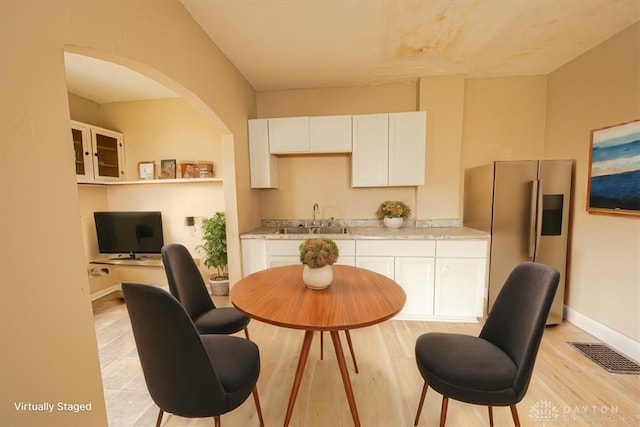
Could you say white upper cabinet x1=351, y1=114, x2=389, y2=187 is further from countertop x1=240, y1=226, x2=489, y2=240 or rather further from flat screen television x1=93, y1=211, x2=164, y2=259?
flat screen television x1=93, y1=211, x2=164, y2=259

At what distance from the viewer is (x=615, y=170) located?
7.02 feet

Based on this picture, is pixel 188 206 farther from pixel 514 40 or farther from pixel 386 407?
pixel 514 40

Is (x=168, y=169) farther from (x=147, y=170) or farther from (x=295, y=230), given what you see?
(x=295, y=230)

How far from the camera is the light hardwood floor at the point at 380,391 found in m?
1.52

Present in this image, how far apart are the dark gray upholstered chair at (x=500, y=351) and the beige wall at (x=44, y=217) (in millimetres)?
1614

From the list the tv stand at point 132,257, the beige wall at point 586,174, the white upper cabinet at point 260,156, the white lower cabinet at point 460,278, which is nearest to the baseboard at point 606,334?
the beige wall at point 586,174

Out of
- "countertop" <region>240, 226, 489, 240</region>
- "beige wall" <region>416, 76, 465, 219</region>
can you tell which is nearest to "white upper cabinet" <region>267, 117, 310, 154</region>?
"countertop" <region>240, 226, 489, 240</region>

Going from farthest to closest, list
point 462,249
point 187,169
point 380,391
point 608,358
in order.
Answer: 1. point 187,169
2. point 462,249
3. point 608,358
4. point 380,391

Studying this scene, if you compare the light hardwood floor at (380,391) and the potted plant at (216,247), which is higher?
the potted plant at (216,247)

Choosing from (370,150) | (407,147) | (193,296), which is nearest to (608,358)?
(407,147)

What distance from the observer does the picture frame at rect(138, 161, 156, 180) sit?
3.49 meters

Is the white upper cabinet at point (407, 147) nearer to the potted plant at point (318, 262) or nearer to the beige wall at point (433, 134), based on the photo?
the beige wall at point (433, 134)

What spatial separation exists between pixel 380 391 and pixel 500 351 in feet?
2.71

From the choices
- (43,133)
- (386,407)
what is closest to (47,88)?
(43,133)
